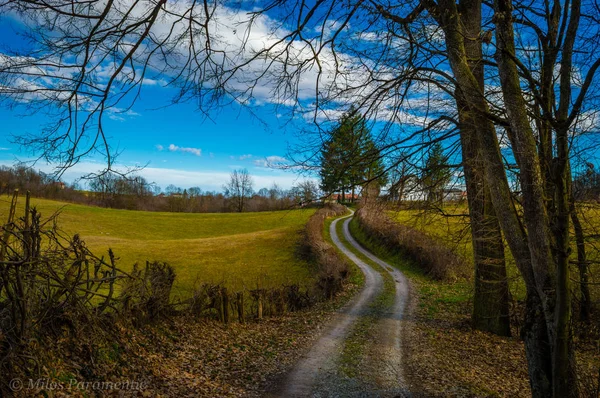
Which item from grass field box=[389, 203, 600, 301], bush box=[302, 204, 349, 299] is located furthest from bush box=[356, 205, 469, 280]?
grass field box=[389, 203, 600, 301]

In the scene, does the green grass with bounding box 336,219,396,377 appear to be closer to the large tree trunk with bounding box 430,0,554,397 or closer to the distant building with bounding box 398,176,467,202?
the distant building with bounding box 398,176,467,202

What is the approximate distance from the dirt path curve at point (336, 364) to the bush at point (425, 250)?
218 inches

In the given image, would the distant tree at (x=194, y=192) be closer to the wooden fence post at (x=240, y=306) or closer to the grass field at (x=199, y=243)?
the grass field at (x=199, y=243)

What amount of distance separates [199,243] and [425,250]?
1025 inches

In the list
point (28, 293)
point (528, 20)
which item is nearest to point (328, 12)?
point (528, 20)

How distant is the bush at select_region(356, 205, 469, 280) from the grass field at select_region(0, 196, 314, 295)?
A: 8.11m

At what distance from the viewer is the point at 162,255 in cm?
3406

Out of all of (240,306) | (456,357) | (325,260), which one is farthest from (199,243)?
(456,357)

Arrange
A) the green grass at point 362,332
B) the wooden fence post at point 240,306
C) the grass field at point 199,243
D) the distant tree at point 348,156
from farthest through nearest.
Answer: the grass field at point 199,243 < the wooden fence post at point 240,306 < the green grass at point 362,332 < the distant tree at point 348,156

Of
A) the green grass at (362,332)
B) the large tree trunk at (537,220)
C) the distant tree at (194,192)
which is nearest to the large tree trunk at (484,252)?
the large tree trunk at (537,220)

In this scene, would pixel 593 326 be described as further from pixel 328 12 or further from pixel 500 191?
pixel 328 12

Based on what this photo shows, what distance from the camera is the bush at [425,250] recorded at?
22.9m

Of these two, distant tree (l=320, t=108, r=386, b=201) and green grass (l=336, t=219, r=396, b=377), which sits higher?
distant tree (l=320, t=108, r=386, b=201)

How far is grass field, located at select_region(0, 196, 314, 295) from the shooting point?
2738 cm
